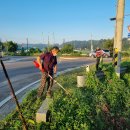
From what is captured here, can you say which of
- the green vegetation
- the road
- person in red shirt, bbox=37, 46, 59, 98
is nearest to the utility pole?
the green vegetation

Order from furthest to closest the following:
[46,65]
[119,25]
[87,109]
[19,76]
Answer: [19,76] < [119,25] < [46,65] < [87,109]

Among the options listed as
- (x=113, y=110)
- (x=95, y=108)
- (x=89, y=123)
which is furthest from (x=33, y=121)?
(x=113, y=110)

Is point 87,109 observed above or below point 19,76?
above

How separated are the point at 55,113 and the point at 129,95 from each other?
5559 mm

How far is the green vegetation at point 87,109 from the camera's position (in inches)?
256

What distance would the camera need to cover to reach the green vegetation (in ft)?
21.3

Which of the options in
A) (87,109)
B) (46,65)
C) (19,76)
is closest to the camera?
(87,109)

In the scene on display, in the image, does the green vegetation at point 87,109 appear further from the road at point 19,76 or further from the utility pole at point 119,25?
the road at point 19,76

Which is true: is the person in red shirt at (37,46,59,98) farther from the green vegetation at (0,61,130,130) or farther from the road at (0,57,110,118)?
the road at (0,57,110,118)

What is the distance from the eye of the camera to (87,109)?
767 centimetres

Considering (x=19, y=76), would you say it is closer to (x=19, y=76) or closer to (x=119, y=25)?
(x=19, y=76)

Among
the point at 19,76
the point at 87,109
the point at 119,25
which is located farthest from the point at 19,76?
the point at 87,109

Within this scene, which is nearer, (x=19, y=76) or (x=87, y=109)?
(x=87, y=109)

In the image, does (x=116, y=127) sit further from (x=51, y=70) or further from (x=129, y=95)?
(x=129, y=95)
